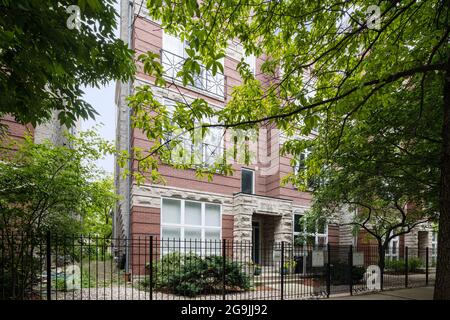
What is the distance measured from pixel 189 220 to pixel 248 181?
191 inches

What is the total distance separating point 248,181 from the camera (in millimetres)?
17266

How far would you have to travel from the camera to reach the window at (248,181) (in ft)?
55.7

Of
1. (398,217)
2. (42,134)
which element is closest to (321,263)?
(398,217)

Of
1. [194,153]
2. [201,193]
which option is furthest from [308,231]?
[194,153]

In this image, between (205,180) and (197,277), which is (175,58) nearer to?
(205,180)

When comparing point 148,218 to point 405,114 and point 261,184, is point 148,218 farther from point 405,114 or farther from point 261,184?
point 405,114

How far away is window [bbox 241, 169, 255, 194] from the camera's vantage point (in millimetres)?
16984

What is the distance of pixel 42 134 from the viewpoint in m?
12.6

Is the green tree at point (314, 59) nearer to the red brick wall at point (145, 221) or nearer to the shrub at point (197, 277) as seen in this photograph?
the shrub at point (197, 277)

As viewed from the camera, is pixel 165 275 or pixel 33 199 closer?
pixel 33 199

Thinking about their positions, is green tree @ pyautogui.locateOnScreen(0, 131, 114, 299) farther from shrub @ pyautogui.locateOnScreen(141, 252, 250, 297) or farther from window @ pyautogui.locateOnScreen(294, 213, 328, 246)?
window @ pyautogui.locateOnScreen(294, 213, 328, 246)

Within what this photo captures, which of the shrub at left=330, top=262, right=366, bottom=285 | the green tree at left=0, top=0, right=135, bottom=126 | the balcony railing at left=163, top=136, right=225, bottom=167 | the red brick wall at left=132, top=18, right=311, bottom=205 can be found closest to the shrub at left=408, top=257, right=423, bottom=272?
the red brick wall at left=132, top=18, right=311, bottom=205

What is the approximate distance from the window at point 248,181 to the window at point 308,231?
3.15m

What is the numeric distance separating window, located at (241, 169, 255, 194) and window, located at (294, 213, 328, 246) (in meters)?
3.15
